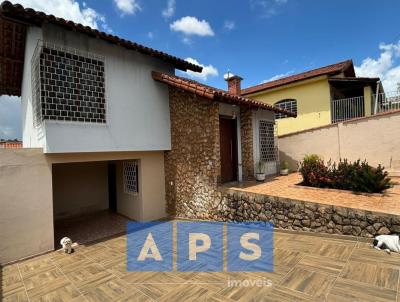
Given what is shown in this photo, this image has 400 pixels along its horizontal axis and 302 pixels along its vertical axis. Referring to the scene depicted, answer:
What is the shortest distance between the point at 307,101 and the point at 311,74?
188 centimetres

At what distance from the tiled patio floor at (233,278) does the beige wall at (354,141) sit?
7.12 meters

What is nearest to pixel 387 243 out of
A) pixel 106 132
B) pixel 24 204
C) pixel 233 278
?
pixel 233 278

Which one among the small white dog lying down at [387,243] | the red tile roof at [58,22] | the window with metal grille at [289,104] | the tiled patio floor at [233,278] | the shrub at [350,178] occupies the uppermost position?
the red tile roof at [58,22]

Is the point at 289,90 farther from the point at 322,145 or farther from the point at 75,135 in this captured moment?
the point at 75,135

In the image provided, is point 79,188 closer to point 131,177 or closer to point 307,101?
point 131,177

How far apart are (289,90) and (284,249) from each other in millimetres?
14702

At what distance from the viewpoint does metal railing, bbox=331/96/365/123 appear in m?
15.6

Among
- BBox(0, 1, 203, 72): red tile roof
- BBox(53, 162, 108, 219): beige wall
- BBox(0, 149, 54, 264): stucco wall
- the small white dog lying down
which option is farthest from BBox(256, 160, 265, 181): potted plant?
BBox(53, 162, 108, 219): beige wall

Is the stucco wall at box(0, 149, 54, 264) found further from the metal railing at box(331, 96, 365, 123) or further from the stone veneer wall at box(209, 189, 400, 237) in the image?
the metal railing at box(331, 96, 365, 123)

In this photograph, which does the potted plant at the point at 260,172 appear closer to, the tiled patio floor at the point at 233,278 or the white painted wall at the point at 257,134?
the white painted wall at the point at 257,134

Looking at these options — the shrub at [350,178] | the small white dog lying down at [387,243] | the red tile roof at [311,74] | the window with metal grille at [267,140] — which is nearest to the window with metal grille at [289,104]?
the red tile roof at [311,74]

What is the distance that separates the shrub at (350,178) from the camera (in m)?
7.82

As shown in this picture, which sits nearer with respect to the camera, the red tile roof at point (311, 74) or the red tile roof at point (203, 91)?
the red tile roof at point (203, 91)

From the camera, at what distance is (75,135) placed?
→ 766 centimetres
